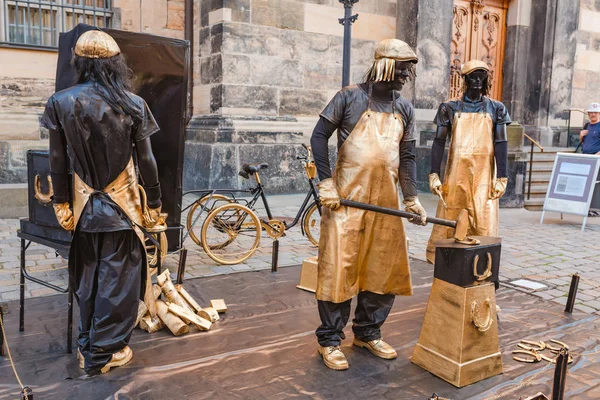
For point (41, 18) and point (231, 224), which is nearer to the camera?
point (231, 224)

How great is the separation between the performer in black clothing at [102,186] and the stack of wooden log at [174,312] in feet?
2.03

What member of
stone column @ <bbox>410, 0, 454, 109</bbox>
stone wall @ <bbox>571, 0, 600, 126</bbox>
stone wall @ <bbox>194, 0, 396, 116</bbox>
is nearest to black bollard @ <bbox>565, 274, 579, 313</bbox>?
stone wall @ <bbox>194, 0, 396, 116</bbox>

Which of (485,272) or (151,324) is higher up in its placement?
(485,272)

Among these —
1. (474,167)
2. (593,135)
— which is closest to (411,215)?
(474,167)

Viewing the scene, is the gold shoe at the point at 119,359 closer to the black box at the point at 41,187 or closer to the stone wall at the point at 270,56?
the black box at the point at 41,187

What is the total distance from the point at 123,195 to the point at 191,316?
125cm

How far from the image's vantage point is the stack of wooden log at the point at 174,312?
168 inches

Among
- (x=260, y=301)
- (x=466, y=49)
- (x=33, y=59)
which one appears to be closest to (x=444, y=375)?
(x=260, y=301)

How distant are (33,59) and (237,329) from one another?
7202 millimetres

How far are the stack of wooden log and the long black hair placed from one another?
1518 millimetres

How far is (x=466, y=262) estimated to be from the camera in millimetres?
3557

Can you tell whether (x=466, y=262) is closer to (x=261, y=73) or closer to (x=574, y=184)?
(x=574, y=184)

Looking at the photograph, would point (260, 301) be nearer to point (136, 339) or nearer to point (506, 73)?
point (136, 339)

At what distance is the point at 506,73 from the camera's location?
14.4 metres
